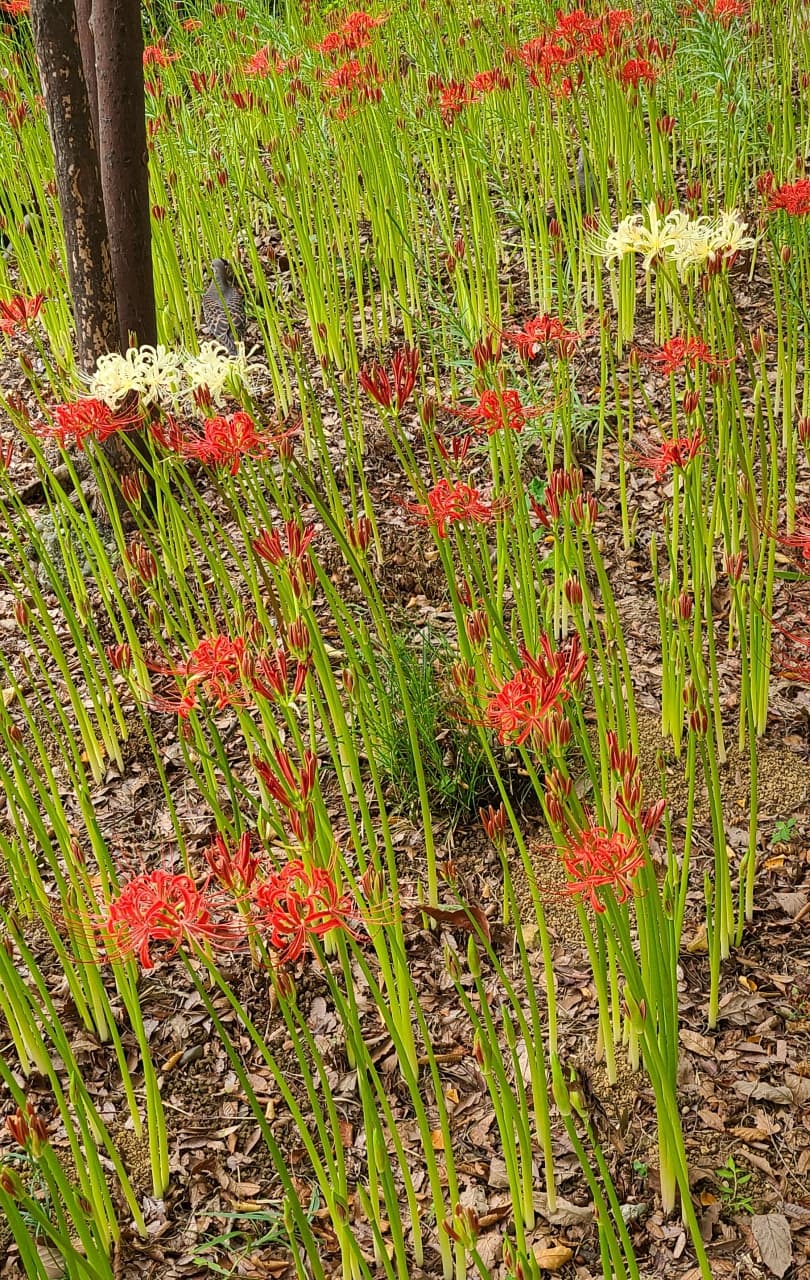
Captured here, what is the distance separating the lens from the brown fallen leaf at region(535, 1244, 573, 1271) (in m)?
1.63

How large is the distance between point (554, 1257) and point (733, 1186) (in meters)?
0.29

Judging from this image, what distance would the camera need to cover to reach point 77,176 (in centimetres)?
308

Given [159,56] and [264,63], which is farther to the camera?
[159,56]

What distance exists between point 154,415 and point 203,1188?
2091mm

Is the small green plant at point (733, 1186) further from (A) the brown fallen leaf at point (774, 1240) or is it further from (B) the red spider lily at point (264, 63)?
(B) the red spider lily at point (264, 63)

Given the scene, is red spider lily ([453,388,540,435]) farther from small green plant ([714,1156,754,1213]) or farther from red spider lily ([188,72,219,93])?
red spider lily ([188,72,219,93])

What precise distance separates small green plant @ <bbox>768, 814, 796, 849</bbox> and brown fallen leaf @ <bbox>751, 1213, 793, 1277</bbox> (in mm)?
770

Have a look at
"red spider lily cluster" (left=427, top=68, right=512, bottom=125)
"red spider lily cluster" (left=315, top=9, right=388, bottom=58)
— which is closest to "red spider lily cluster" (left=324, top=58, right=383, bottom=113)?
"red spider lily cluster" (left=315, top=9, right=388, bottom=58)

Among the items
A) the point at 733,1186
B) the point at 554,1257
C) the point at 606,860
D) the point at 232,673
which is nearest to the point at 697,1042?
the point at 733,1186

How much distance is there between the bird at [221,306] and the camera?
4.45 m

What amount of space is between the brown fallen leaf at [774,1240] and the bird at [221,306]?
3554 millimetres

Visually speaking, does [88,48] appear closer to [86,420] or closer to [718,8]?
[86,420]

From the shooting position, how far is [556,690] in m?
1.39

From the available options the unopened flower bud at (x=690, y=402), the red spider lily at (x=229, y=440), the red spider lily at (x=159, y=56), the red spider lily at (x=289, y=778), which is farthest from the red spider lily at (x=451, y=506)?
the red spider lily at (x=159, y=56)
